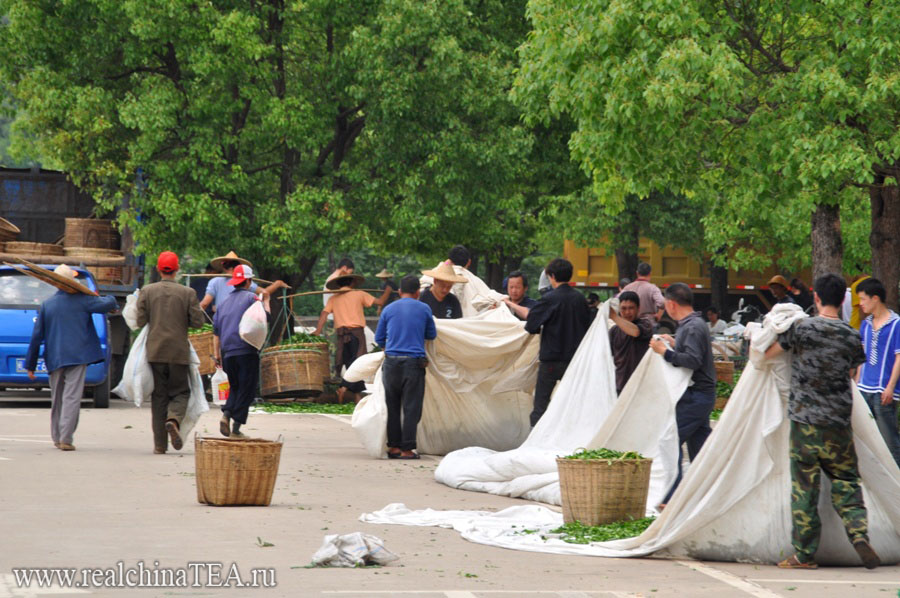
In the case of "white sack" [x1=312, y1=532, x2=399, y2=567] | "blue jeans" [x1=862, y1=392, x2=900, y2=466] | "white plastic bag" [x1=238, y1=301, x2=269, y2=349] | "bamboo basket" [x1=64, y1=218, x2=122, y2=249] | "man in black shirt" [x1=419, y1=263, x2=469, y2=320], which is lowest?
"white sack" [x1=312, y1=532, x2=399, y2=567]

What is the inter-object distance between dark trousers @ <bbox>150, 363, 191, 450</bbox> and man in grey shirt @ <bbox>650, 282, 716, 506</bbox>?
5661 millimetres

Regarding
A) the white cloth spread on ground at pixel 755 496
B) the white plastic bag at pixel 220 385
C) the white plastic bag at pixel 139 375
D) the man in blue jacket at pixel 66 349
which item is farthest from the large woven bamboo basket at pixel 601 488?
the white plastic bag at pixel 220 385

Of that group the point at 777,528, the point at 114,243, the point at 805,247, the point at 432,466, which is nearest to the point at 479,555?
the point at 777,528

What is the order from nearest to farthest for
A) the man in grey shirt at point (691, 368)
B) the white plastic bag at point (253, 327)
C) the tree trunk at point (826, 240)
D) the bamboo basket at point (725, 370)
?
the man in grey shirt at point (691, 368) → the white plastic bag at point (253, 327) → the tree trunk at point (826, 240) → the bamboo basket at point (725, 370)

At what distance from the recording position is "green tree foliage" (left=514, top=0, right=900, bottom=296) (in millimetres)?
17156

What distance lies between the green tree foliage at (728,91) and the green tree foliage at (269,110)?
14.5 ft

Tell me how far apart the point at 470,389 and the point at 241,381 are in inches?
97.1

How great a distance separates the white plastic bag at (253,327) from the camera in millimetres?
15016

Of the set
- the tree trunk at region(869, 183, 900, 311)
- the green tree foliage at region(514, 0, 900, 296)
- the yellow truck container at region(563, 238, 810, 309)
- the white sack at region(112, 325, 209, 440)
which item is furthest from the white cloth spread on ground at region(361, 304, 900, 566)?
the yellow truck container at region(563, 238, 810, 309)

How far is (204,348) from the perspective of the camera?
20.7m

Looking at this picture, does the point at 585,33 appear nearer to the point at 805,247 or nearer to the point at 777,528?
the point at 777,528

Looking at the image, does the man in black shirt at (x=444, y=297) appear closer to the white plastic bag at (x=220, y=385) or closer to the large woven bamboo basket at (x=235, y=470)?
the white plastic bag at (x=220, y=385)

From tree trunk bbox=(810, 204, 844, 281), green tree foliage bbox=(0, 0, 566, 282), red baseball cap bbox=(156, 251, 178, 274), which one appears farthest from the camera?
green tree foliage bbox=(0, 0, 566, 282)

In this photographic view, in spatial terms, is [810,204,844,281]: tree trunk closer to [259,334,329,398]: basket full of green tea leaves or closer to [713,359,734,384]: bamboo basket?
[713,359,734,384]: bamboo basket
